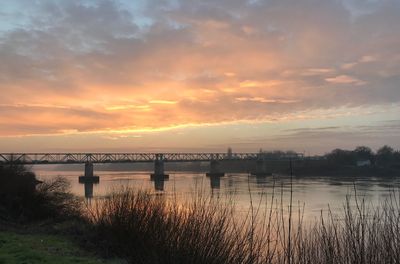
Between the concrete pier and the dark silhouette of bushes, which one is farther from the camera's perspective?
the concrete pier

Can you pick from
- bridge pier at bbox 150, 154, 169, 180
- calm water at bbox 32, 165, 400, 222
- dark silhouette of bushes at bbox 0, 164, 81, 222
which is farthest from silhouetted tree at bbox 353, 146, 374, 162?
dark silhouette of bushes at bbox 0, 164, 81, 222

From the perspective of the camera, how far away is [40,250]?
16.4 metres

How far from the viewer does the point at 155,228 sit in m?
14.4

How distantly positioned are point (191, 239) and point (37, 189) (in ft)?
74.1

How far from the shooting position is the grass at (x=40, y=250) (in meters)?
14.5

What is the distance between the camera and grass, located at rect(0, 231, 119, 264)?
14477 mm

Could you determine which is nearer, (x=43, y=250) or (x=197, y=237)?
(x=197, y=237)

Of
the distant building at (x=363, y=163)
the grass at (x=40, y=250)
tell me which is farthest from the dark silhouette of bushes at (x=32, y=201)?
the distant building at (x=363, y=163)

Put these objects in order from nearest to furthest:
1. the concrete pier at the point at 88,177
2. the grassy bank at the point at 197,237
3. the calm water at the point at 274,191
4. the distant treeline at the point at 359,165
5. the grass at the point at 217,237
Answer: the grass at the point at 217,237 < the grassy bank at the point at 197,237 < the calm water at the point at 274,191 < the concrete pier at the point at 88,177 < the distant treeline at the point at 359,165

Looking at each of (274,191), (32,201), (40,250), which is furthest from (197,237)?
(274,191)

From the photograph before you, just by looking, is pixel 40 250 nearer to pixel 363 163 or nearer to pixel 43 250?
pixel 43 250

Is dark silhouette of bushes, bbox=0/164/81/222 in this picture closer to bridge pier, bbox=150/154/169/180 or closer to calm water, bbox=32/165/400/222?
calm water, bbox=32/165/400/222

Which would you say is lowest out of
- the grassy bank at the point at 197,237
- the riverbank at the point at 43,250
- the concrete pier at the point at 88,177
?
the concrete pier at the point at 88,177

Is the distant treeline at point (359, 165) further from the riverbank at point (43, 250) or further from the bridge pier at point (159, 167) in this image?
the riverbank at point (43, 250)
